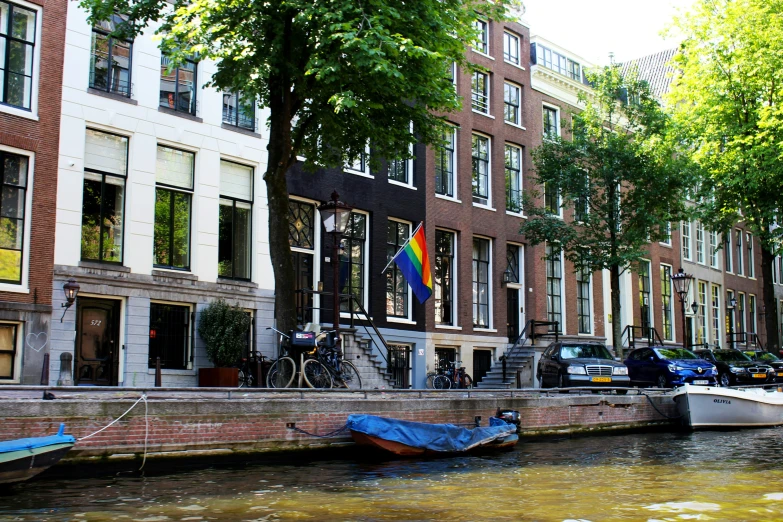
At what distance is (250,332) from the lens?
72.3ft

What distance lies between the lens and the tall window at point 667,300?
40572mm

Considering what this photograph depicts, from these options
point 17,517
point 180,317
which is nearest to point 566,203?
point 180,317

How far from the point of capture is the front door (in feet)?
61.5

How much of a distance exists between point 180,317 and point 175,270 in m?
1.16

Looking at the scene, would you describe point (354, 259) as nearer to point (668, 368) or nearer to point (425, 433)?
point (425, 433)

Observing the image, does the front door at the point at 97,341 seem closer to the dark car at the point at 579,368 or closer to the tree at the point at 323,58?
the tree at the point at 323,58

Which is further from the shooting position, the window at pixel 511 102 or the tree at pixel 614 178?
the window at pixel 511 102

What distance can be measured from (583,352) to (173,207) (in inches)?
493

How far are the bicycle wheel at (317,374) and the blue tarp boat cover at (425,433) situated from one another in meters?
2.92

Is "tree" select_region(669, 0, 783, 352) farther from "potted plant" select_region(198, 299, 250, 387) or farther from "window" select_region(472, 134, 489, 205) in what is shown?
"potted plant" select_region(198, 299, 250, 387)

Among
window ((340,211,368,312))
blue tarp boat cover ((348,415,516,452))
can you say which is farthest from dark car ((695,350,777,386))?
blue tarp boat cover ((348,415,516,452))

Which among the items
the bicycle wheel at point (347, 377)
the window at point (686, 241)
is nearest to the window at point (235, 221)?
the bicycle wheel at point (347, 377)

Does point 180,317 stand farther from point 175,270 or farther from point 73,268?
point 73,268

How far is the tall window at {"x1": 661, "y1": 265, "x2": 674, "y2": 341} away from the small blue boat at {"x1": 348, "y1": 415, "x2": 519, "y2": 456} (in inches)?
1032
